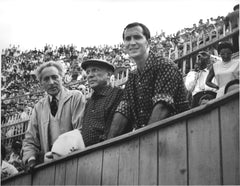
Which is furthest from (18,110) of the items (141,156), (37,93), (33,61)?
(141,156)

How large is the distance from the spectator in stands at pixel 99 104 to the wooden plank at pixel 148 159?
92 cm

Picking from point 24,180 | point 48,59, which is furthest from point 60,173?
point 48,59

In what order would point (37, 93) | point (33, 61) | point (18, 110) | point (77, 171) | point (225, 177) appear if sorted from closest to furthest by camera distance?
point (225, 177) → point (77, 171) → point (18, 110) → point (37, 93) → point (33, 61)

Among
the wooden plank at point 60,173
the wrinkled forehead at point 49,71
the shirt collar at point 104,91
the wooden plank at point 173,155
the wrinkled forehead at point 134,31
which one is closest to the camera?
the wooden plank at point 173,155

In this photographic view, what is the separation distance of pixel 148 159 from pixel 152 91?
67cm

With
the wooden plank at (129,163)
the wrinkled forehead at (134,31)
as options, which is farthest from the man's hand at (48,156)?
the wrinkled forehead at (134,31)

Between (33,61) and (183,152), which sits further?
(33,61)

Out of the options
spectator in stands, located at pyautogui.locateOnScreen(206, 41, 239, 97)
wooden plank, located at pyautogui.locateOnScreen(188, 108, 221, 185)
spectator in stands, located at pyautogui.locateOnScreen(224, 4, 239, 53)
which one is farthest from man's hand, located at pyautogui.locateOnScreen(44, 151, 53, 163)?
spectator in stands, located at pyautogui.locateOnScreen(224, 4, 239, 53)

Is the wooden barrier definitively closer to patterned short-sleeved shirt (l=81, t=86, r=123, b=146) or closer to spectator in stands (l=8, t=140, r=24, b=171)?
patterned short-sleeved shirt (l=81, t=86, r=123, b=146)

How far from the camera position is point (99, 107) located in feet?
13.0

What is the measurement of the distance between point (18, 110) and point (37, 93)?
0.93 meters

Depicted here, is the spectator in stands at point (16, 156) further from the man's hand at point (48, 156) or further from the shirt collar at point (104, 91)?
the man's hand at point (48, 156)

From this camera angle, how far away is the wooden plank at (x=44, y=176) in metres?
3.63

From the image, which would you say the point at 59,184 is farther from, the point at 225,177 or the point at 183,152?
the point at 225,177
